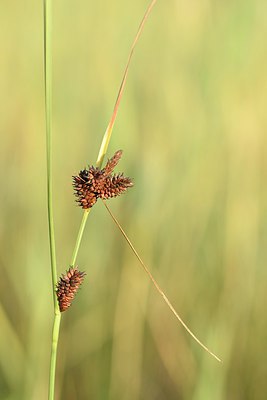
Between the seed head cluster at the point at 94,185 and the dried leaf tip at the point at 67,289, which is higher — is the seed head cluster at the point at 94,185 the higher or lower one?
the higher one

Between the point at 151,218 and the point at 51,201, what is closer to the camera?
the point at 51,201

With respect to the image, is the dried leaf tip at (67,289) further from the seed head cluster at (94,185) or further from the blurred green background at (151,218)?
the blurred green background at (151,218)

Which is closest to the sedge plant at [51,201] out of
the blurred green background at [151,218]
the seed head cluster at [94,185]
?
the seed head cluster at [94,185]

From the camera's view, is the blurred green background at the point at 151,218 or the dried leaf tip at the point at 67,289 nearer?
the dried leaf tip at the point at 67,289

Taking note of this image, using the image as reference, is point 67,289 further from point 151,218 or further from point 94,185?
point 151,218

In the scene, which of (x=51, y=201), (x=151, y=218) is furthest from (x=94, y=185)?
(x=151, y=218)

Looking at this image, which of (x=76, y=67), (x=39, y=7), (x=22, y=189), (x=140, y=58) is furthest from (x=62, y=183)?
(x=39, y=7)
